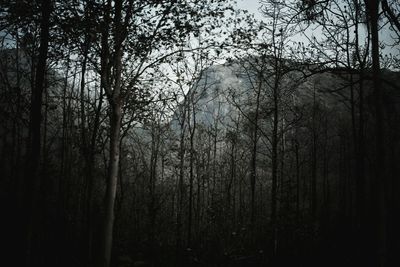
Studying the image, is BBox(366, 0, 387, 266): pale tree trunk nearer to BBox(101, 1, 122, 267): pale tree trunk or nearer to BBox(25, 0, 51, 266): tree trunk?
BBox(101, 1, 122, 267): pale tree trunk

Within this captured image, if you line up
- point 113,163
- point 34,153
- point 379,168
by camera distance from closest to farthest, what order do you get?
point 34,153
point 379,168
point 113,163

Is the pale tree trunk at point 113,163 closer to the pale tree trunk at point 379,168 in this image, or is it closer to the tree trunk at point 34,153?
the tree trunk at point 34,153

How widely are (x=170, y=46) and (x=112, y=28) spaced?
5.55ft

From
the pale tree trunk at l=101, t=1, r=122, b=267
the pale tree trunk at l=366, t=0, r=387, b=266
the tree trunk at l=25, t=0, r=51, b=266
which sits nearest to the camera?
the tree trunk at l=25, t=0, r=51, b=266

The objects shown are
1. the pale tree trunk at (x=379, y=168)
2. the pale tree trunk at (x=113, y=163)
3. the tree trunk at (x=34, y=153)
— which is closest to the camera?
the tree trunk at (x=34, y=153)

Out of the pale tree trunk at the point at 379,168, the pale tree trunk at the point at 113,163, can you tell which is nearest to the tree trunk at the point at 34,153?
the pale tree trunk at the point at 113,163

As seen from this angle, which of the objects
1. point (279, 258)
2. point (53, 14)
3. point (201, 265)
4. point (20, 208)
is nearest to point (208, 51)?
point (53, 14)

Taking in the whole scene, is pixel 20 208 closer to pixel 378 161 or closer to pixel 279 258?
pixel 279 258

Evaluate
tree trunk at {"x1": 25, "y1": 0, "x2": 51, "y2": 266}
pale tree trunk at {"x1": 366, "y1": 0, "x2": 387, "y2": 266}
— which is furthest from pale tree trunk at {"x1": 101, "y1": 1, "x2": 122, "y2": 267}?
pale tree trunk at {"x1": 366, "y1": 0, "x2": 387, "y2": 266}

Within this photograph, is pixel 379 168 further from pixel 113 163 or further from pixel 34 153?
pixel 34 153

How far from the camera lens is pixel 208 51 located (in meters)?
8.53

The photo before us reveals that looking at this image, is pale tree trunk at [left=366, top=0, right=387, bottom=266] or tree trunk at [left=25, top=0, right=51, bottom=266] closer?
tree trunk at [left=25, top=0, right=51, bottom=266]

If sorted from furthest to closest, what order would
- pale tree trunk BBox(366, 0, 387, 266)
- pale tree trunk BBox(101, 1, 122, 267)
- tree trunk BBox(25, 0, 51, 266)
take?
pale tree trunk BBox(101, 1, 122, 267) < pale tree trunk BBox(366, 0, 387, 266) < tree trunk BBox(25, 0, 51, 266)

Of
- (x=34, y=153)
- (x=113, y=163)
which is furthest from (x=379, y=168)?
(x=34, y=153)
